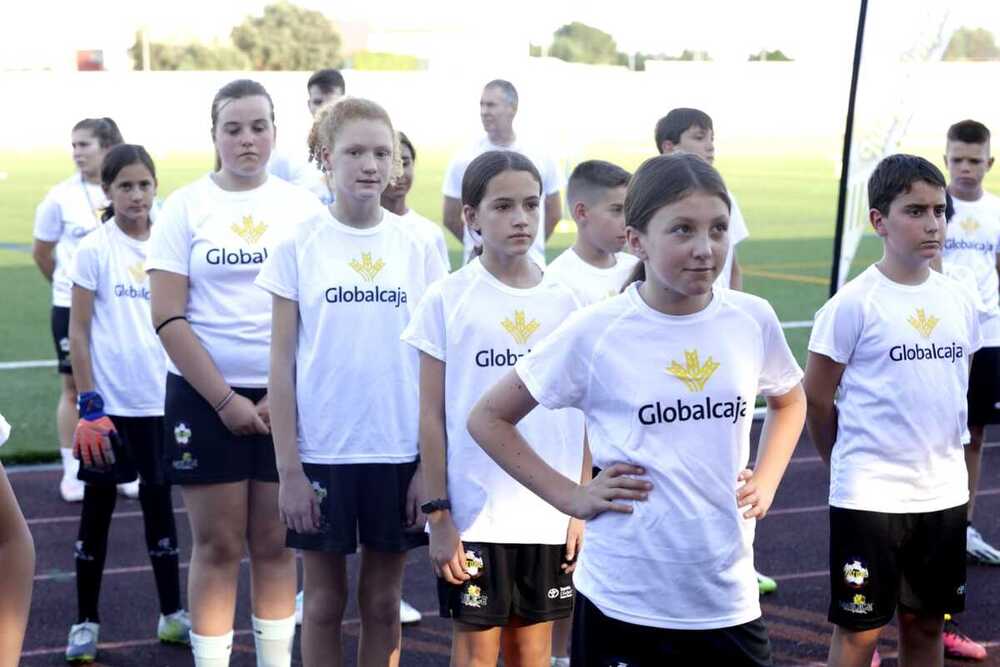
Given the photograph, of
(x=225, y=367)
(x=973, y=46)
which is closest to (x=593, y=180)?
(x=225, y=367)

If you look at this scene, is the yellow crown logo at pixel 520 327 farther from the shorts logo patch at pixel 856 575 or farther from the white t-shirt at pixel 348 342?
the shorts logo patch at pixel 856 575

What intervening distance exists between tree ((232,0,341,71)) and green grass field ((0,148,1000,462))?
24042 millimetres

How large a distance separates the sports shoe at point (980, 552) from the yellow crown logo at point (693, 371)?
12.4 feet

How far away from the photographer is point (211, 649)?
4246 mm

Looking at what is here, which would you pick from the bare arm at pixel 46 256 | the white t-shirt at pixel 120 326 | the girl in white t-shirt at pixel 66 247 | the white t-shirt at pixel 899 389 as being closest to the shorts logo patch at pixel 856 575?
the white t-shirt at pixel 899 389

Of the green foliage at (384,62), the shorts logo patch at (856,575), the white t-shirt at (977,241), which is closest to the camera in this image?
the shorts logo patch at (856,575)

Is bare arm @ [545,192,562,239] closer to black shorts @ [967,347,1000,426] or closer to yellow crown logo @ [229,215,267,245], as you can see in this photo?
black shorts @ [967,347,1000,426]

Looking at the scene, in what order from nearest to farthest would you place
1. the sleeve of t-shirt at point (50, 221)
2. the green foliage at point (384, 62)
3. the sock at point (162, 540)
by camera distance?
the sock at point (162, 540) → the sleeve of t-shirt at point (50, 221) → the green foliage at point (384, 62)

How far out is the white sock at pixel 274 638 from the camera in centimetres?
428

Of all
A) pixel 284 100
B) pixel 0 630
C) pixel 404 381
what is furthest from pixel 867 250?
pixel 0 630

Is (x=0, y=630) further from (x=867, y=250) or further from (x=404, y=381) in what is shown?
(x=867, y=250)

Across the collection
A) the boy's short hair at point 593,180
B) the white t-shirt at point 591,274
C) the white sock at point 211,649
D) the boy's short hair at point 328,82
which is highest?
the boy's short hair at point 328,82

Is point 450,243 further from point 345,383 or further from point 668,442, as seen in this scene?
point 668,442

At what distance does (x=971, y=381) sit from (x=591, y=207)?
8.43ft
